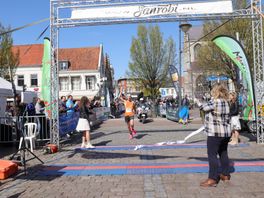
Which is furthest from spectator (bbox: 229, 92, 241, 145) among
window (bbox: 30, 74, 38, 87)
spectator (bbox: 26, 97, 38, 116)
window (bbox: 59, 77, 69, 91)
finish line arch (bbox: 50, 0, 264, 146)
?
window (bbox: 30, 74, 38, 87)

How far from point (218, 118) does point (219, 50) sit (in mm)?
22642

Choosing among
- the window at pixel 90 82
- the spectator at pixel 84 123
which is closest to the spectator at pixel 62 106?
the spectator at pixel 84 123

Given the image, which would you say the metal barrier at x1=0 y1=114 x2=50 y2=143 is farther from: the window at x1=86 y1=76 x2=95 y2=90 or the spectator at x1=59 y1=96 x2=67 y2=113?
the window at x1=86 y1=76 x2=95 y2=90

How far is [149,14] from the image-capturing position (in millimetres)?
10531

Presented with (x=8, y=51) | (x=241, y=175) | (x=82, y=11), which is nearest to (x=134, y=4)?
(x=82, y=11)

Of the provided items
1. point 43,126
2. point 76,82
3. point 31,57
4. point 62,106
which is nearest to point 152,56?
point 62,106

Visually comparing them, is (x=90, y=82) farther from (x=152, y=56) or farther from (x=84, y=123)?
(x=84, y=123)

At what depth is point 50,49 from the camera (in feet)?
35.3

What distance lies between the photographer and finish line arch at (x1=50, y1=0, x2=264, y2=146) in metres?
10.5

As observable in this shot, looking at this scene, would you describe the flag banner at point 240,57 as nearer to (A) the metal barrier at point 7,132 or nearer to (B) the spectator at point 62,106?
(B) the spectator at point 62,106

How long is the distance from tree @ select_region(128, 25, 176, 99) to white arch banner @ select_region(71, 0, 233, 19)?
71.1 ft

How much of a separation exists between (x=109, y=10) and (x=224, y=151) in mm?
6413

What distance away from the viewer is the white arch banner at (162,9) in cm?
1050

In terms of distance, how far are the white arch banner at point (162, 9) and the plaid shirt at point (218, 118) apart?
5.45m
